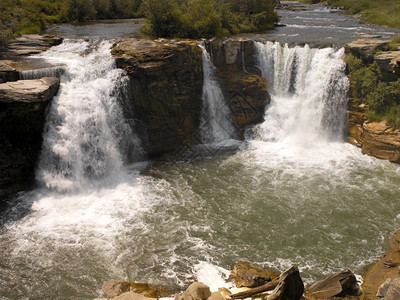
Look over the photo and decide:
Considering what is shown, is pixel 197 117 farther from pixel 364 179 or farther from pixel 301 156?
pixel 364 179

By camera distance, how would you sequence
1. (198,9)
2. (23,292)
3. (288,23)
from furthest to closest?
(288,23) < (198,9) < (23,292)

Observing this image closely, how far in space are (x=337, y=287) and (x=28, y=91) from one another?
13248 millimetres

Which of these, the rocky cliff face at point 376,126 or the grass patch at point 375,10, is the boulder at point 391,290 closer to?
the rocky cliff face at point 376,126

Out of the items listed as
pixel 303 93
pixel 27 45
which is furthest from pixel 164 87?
pixel 27 45

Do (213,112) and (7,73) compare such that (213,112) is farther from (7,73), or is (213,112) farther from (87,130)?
(7,73)

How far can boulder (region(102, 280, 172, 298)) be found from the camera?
10465 millimetres

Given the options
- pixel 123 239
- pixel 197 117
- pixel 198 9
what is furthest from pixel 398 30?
pixel 123 239

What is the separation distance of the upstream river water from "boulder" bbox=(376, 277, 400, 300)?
2.25 meters

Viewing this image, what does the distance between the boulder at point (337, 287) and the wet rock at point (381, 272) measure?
36cm

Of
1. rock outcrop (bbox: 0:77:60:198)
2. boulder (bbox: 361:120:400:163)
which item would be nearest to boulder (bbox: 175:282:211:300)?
rock outcrop (bbox: 0:77:60:198)

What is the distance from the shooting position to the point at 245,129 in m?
21.2

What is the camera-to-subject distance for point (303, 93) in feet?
69.9

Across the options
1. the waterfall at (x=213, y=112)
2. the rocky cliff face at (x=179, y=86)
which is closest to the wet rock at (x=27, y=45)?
the rocky cliff face at (x=179, y=86)

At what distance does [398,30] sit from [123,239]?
26059 millimetres
